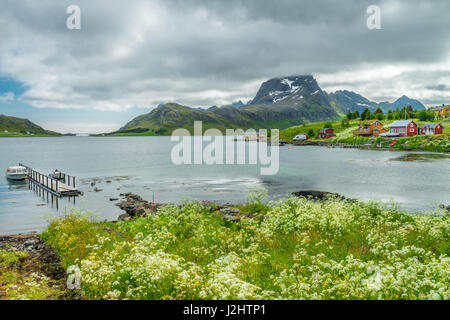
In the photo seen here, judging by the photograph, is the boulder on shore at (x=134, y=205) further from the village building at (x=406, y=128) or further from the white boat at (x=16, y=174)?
the village building at (x=406, y=128)

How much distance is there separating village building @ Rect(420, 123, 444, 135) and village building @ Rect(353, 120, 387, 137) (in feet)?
69.9

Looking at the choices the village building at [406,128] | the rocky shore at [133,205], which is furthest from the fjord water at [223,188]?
the village building at [406,128]

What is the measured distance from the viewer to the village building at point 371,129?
159 meters

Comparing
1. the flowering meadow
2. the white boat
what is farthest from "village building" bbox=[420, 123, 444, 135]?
the white boat

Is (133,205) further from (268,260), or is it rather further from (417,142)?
(417,142)

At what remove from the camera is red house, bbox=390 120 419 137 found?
141 m

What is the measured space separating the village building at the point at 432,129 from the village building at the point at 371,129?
839 inches

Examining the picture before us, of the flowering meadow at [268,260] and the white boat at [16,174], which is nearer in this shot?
the flowering meadow at [268,260]

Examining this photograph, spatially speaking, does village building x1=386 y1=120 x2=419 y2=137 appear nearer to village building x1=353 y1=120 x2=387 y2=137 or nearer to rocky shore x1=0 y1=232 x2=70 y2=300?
village building x1=353 y1=120 x2=387 y2=137

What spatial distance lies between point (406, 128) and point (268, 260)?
15702cm

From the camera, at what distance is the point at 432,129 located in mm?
132625
